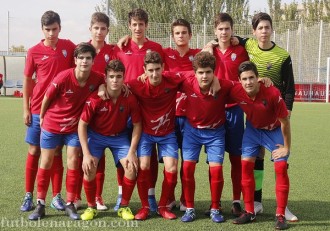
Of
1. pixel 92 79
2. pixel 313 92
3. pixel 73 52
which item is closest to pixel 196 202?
pixel 92 79

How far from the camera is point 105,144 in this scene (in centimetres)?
493

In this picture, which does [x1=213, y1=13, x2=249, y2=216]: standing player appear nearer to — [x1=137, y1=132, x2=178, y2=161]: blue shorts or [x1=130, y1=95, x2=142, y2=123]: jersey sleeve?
[x1=137, y1=132, x2=178, y2=161]: blue shorts

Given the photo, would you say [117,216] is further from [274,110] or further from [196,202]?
[274,110]

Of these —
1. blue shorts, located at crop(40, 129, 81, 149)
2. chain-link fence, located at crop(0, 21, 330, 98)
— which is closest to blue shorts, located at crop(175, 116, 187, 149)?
blue shorts, located at crop(40, 129, 81, 149)

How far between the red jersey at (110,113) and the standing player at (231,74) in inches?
38.1

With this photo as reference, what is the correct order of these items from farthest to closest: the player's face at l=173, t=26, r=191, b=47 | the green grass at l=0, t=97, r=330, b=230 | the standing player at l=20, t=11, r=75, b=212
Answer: the player's face at l=173, t=26, r=191, b=47, the standing player at l=20, t=11, r=75, b=212, the green grass at l=0, t=97, r=330, b=230

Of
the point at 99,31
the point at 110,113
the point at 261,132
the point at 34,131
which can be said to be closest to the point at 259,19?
the point at 261,132

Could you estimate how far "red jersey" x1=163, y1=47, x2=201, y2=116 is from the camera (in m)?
5.24

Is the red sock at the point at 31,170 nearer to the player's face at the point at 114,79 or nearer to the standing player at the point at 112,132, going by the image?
the standing player at the point at 112,132

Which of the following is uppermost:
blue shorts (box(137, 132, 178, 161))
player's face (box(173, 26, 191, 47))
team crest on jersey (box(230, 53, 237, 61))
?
player's face (box(173, 26, 191, 47))

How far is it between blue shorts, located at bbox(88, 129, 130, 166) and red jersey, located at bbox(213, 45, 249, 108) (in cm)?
116

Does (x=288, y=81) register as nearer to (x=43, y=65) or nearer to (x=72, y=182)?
(x=72, y=182)

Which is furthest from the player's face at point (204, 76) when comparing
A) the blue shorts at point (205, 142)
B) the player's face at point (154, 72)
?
the blue shorts at point (205, 142)

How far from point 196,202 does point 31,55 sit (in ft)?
7.72
